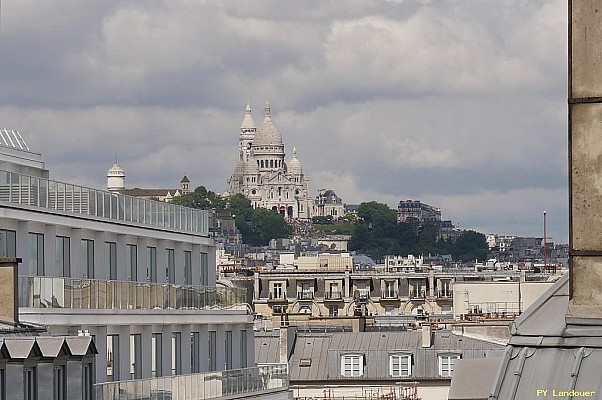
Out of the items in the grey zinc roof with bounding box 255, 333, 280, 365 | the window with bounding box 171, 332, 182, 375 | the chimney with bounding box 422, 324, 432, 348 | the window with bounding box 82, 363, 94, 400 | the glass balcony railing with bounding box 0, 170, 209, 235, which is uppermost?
the glass balcony railing with bounding box 0, 170, 209, 235

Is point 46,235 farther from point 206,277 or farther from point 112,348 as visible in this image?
point 206,277

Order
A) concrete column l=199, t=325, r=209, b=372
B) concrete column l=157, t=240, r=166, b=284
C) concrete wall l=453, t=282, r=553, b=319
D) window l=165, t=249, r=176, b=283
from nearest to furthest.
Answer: concrete column l=157, t=240, r=166, b=284 → window l=165, t=249, r=176, b=283 → concrete column l=199, t=325, r=209, b=372 → concrete wall l=453, t=282, r=553, b=319

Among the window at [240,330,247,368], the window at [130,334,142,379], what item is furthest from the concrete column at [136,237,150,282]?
the window at [240,330,247,368]

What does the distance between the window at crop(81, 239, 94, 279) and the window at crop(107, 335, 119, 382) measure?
5.12ft

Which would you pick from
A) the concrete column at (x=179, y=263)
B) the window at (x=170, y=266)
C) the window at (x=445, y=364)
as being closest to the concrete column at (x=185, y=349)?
the window at (x=170, y=266)

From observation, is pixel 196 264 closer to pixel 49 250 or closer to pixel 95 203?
pixel 95 203

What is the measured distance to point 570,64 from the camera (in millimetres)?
10273

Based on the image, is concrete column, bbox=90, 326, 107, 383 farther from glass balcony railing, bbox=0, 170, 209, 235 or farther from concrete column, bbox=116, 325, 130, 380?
glass balcony railing, bbox=0, 170, 209, 235

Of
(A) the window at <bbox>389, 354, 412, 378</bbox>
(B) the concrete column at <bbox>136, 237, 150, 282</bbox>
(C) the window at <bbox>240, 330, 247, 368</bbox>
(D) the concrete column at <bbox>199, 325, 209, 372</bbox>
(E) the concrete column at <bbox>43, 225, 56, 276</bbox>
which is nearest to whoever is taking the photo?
(E) the concrete column at <bbox>43, 225, 56, 276</bbox>

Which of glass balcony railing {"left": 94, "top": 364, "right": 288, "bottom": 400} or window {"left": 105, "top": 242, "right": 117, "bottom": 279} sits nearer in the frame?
glass balcony railing {"left": 94, "top": 364, "right": 288, "bottom": 400}

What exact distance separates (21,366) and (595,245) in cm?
1650

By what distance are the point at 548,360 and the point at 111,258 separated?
126ft

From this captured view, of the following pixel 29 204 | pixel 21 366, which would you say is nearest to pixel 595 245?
pixel 21 366

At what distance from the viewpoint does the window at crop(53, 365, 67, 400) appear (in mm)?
27562
